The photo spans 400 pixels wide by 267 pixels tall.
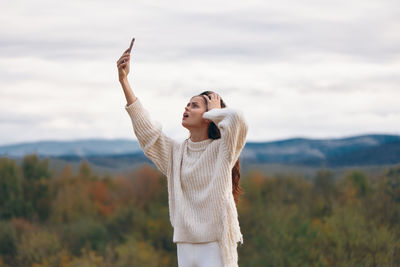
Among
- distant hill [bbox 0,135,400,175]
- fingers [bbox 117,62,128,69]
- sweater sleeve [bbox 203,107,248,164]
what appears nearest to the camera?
sweater sleeve [bbox 203,107,248,164]

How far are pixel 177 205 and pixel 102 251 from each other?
35.2 meters

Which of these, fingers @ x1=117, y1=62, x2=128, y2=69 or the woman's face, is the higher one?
fingers @ x1=117, y1=62, x2=128, y2=69

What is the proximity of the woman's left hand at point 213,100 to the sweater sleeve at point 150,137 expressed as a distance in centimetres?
34

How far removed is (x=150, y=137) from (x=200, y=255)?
2.49 feet

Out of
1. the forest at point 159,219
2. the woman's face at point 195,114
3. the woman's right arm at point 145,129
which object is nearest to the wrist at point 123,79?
the woman's right arm at point 145,129

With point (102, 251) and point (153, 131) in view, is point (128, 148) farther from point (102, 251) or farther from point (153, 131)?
point (153, 131)

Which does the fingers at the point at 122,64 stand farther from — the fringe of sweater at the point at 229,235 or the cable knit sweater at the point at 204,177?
the fringe of sweater at the point at 229,235

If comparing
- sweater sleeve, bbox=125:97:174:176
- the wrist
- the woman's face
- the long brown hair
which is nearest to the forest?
the long brown hair

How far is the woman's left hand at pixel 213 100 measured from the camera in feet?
12.5

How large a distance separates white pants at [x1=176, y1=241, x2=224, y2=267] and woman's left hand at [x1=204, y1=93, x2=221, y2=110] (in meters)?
0.79

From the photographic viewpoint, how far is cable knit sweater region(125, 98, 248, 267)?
358 cm

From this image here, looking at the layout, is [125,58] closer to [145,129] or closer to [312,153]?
[145,129]

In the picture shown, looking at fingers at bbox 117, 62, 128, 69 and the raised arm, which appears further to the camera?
fingers at bbox 117, 62, 128, 69

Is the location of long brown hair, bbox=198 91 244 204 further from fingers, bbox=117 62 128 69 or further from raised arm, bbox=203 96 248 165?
fingers, bbox=117 62 128 69
